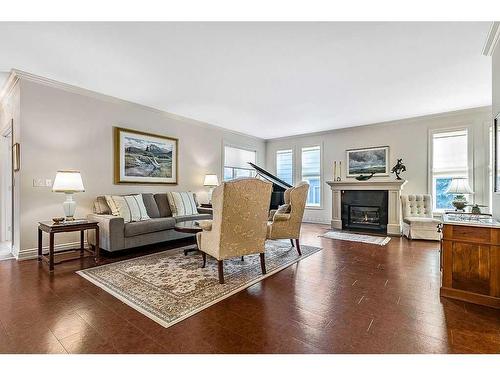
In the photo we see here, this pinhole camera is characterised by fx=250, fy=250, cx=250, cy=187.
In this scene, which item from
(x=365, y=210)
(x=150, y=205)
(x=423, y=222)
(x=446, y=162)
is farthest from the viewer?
(x=365, y=210)

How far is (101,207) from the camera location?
407cm

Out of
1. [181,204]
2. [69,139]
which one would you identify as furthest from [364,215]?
[69,139]

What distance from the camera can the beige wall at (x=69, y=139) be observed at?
3.53 meters

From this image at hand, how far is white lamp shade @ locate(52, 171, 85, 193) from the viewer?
3.26 metres

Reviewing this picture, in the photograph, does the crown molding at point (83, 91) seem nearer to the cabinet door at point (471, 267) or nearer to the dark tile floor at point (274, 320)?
the dark tile floor at point (274, 320)

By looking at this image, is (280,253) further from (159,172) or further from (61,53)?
(61,53)

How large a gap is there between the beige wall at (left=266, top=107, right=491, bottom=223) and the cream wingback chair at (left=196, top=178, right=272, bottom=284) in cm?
450

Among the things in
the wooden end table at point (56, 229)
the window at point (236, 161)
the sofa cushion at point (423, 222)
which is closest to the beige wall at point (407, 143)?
the sofa cushion at point (423, 222)

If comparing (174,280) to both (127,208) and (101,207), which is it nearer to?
(127,208)

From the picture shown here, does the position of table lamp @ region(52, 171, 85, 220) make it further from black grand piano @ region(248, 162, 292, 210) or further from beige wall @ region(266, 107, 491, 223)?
beige wall @ region(266, 107, 491, 223)

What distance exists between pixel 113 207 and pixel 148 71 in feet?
6.99

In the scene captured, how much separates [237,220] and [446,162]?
5141 millimetres

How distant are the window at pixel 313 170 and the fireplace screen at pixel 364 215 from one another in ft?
3.66
